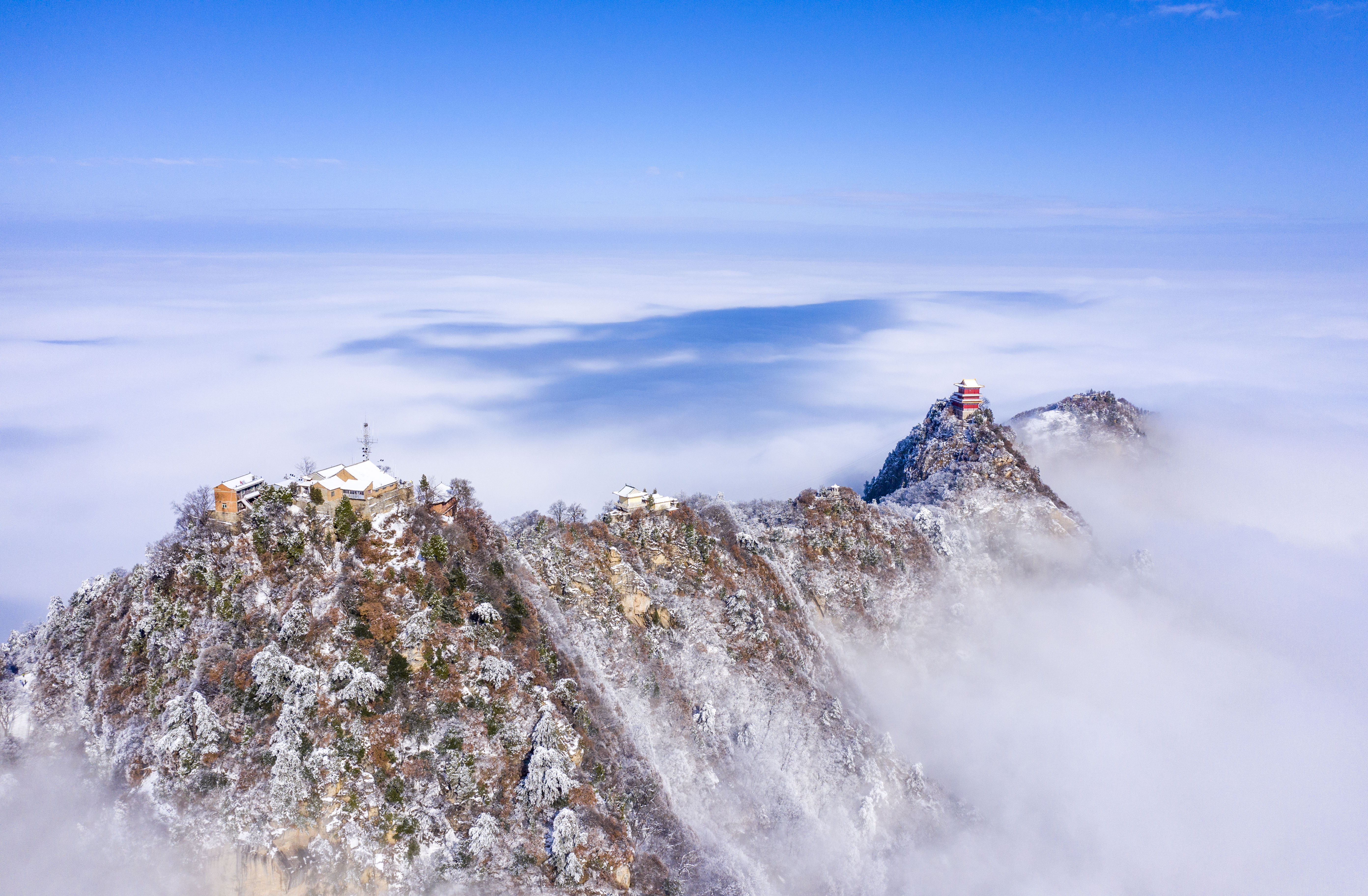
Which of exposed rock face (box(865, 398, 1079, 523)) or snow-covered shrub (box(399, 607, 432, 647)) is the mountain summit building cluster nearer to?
snow-covered shrub (box(399, 607, 432, 647))

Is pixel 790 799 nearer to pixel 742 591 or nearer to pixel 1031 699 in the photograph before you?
pixel 742 591

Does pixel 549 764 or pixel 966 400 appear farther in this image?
pixel 966 400

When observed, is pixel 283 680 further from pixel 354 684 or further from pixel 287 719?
pixel 354 684

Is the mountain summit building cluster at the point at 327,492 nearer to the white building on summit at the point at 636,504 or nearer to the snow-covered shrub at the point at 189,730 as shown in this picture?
the snow-covered shrub at the point at 189,730

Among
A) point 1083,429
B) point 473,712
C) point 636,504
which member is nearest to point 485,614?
point 473,712

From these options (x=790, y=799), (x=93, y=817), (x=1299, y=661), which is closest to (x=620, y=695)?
(x=790, y=799)

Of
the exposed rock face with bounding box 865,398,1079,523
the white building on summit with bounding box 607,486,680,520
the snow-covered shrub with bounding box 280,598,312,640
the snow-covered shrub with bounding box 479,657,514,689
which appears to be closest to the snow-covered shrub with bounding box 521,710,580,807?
the snow-covered shrub with bounding box 479,657,514,689
